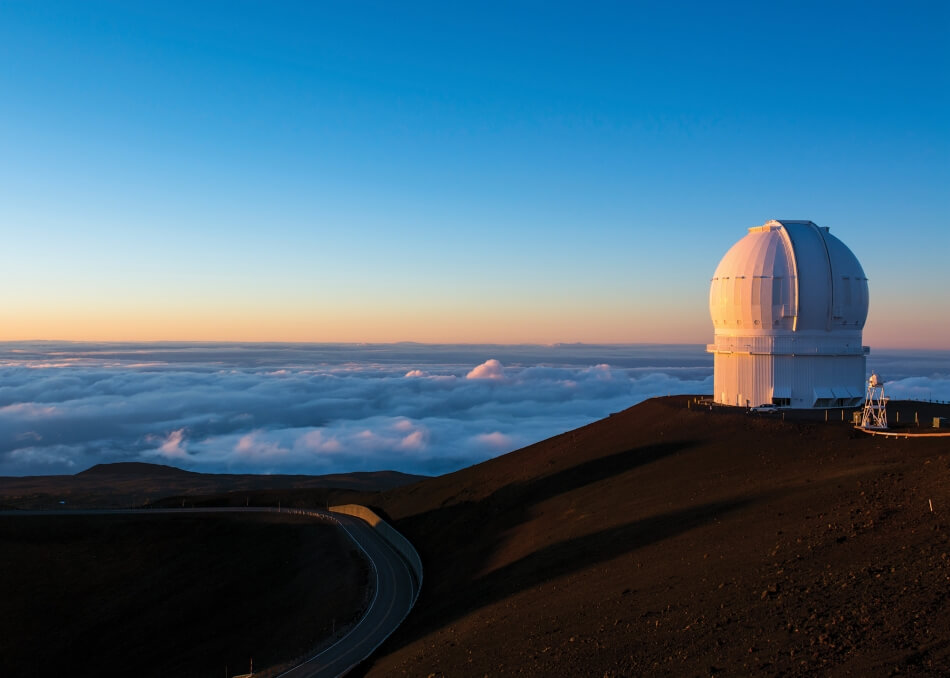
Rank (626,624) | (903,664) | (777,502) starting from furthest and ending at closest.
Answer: (777,502), (626,624), (903,664)

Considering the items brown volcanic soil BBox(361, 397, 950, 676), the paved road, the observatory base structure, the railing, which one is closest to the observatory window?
the observatory base structure

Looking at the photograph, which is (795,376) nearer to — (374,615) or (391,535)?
(391,535)

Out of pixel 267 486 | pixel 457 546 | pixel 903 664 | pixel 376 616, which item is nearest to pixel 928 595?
pixel 903 664

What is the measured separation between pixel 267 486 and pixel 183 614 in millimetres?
57383

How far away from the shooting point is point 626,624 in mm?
15141

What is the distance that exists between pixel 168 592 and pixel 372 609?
12883 millimetres

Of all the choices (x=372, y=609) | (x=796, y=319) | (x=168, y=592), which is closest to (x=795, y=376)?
(x=796, y=319)

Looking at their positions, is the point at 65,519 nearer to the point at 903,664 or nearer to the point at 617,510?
the point at 617,510

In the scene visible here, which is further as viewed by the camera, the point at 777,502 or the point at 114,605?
the point at 114,605

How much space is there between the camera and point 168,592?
34219mm

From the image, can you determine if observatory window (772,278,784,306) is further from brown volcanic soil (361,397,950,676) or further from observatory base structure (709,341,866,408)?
brown volcanic soil (361,397,950,676)

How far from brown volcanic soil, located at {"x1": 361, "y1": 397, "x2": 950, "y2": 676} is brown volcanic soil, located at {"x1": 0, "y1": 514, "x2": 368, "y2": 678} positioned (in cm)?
532

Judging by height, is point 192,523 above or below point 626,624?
below

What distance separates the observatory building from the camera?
1454 inches
